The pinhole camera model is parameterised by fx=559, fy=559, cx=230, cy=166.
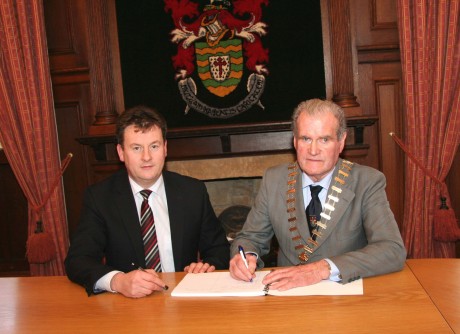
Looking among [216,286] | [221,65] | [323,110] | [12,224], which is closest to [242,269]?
[216,286]

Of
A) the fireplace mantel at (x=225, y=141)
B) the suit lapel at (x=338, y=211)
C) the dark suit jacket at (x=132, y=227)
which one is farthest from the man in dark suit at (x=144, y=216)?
the fireplace mantel at (x=225, y=141)

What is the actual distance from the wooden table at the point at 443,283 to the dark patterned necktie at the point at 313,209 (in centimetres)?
42

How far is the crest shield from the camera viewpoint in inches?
186

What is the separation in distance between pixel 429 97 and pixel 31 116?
123 inches

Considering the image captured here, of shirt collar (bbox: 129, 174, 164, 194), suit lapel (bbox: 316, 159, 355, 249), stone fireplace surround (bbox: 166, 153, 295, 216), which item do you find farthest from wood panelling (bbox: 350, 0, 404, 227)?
shirt collar (bbox: 129, 174, 164, 194)

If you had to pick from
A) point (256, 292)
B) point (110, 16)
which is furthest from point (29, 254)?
point (256, 292)

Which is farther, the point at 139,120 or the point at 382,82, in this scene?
the point at 382,82

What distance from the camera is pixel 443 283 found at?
1960 millimetres

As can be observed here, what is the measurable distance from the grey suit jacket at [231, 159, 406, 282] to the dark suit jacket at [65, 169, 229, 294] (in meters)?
0.25

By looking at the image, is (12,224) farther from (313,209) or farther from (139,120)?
(313,209)

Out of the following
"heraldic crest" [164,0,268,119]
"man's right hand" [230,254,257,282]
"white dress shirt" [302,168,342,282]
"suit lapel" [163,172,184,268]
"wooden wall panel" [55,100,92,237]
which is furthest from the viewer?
"wooden wall panel" [55,100,92,237]

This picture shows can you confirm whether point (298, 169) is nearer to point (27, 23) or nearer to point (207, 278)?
point (207, 278)

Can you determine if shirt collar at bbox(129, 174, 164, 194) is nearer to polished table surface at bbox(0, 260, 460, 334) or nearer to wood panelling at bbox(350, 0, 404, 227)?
polished table surface at bbox(0, 260, 460, 334)

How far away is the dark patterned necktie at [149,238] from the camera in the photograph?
2.56 m
